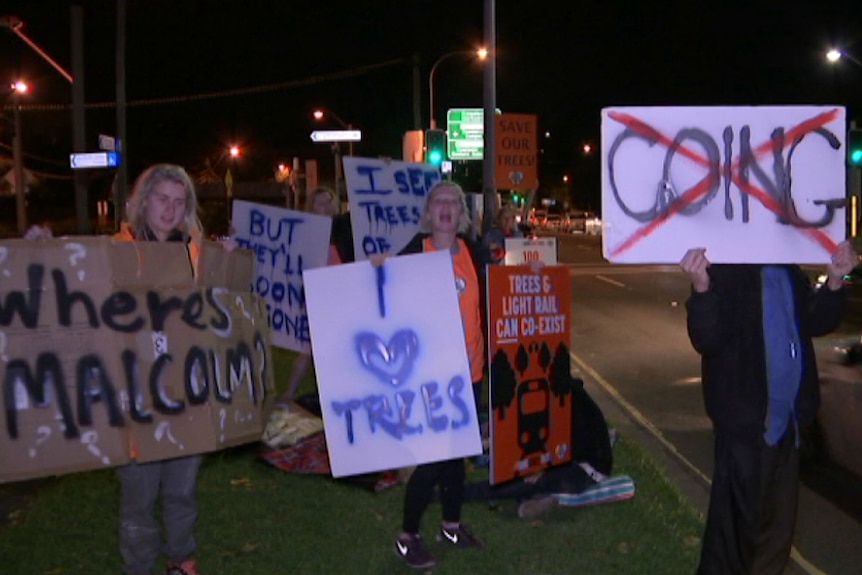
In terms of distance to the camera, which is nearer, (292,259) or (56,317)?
(56,317)

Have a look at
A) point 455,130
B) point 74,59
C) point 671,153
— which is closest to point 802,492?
point 671,153

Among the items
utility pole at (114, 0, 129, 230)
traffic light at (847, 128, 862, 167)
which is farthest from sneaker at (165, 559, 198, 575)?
utility pole at (114, 0, 129, 230)

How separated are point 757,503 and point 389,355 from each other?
5.80 ft

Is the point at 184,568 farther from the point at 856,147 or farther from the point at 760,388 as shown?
the point at 856,147

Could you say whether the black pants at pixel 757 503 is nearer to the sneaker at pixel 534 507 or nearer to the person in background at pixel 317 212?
the sneaker at pixel 534 507

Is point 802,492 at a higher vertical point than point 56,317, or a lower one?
lower

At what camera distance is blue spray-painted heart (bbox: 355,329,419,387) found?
4645 mm

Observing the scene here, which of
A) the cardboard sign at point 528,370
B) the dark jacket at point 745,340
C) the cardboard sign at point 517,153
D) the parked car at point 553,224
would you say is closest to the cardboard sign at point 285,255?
the cardboard sign at point 528,370

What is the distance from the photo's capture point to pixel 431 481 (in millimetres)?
4707

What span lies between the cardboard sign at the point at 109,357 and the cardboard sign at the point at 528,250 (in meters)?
7.61

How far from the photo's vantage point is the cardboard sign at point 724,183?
12.0 ft

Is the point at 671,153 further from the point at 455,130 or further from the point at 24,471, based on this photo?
the point at 455,130

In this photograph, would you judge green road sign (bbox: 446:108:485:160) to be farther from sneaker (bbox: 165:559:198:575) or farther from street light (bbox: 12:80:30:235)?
sneaker (bbox: 165:559:198:575)

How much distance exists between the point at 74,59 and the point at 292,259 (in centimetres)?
1366
